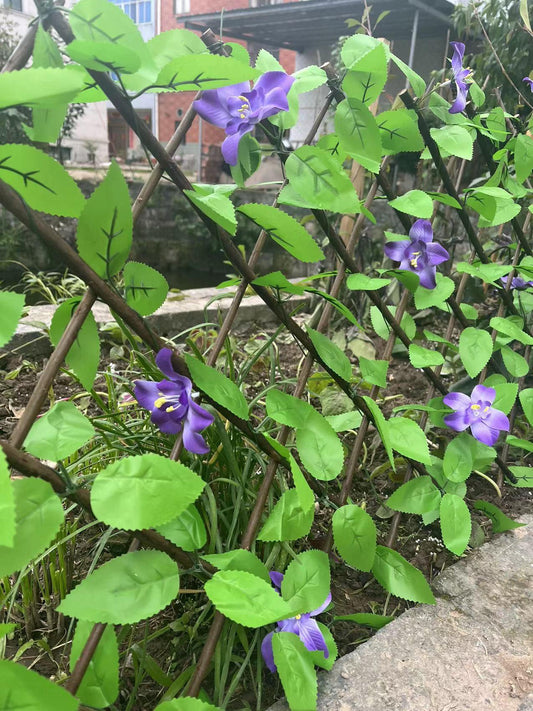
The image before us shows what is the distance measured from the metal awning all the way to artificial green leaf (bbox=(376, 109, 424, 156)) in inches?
230

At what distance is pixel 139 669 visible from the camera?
2.53 ft

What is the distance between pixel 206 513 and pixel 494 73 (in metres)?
3.72

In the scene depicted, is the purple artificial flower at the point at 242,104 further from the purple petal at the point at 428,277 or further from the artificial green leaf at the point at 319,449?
the purple petal at the point at 428,277

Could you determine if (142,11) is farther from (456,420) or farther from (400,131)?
(456,420)

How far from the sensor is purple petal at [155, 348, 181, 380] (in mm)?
613

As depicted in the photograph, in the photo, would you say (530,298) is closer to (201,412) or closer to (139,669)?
(201,412)

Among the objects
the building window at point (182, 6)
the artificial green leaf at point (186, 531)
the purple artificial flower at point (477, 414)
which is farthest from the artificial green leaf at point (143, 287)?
the building window at point (182, 6)

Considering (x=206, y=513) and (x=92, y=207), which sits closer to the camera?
(x=92, y=207)

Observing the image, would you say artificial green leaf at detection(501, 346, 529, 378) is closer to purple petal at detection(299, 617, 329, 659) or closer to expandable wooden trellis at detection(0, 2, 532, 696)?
expandable wooden trellis at detection(0, 2, 532, 696)

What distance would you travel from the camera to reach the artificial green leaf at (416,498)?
3.34 ft

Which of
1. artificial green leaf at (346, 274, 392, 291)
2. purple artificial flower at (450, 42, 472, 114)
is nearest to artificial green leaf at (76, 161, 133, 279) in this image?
artificial green leaf at (346, 274, 392, 291)

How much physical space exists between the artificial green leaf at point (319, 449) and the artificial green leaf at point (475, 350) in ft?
1.33

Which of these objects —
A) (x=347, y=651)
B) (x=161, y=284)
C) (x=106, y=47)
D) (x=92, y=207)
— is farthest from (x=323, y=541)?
(x=106, y=47)

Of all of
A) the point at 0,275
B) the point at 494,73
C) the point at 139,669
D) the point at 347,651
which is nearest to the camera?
the point at 139,669
